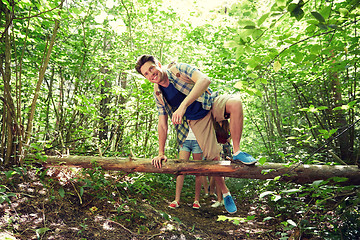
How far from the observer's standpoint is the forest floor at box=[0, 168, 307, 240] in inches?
88.6

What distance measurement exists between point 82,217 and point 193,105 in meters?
1.86

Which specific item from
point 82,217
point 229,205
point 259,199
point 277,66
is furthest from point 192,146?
point 277,66

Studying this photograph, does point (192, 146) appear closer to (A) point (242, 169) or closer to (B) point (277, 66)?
(A) point (242, 169)

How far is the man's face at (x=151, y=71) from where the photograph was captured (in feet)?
8.89

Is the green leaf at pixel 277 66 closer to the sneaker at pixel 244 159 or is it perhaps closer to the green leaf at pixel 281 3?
the green leaf at pixel 281 3

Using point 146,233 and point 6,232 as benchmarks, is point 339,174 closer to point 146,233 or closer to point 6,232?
point 146,233

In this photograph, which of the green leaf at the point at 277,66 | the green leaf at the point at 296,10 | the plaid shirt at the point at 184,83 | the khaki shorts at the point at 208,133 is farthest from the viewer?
the khaki shorts at the point at 208,133

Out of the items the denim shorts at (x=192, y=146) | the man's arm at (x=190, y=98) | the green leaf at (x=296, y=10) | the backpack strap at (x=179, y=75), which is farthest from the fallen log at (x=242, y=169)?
the green leaf at (x=296, y=10)

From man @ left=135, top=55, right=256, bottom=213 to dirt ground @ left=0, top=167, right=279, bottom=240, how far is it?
597 mm

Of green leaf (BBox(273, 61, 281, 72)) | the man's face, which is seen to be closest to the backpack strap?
the man's face

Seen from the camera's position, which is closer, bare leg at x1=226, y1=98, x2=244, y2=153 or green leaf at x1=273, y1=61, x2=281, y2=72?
green leaf at x1=273, y1=61, x2=281, y2=72

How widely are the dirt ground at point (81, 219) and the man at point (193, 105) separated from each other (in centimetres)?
60

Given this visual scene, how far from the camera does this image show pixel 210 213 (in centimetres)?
391

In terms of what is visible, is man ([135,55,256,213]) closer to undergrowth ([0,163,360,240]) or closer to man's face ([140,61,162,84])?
man's face ([140,61,162,84])
